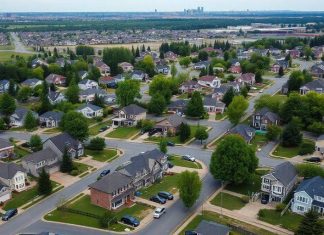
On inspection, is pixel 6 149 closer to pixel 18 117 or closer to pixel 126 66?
pixel 18 117

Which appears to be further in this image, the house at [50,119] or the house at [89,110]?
the house at [89,110]

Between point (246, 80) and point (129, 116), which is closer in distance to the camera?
point (129, 116)

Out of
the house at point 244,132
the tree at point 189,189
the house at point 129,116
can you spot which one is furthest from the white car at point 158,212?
the house at point 129,116

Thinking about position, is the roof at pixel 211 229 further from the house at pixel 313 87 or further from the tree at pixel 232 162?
the house at pixel 313 87

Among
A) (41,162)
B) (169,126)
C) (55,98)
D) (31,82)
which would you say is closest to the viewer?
(41,162)

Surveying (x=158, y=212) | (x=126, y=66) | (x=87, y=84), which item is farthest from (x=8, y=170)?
(x=126, y=66)

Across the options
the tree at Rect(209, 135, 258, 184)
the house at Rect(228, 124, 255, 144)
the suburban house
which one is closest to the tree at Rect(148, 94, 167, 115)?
the house at Rect(228, 124, 255, 144)

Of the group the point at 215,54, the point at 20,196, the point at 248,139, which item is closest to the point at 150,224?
the point at 20,196
